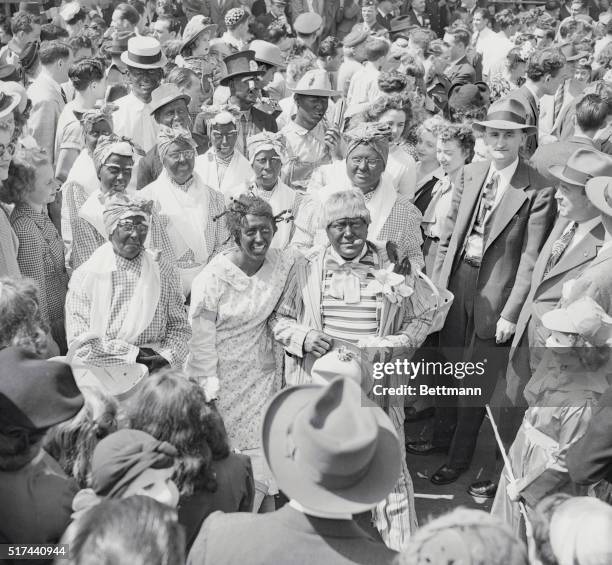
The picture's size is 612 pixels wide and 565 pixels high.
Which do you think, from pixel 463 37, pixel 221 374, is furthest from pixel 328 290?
pixel 463 37

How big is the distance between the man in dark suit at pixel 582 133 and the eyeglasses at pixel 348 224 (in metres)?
1.49

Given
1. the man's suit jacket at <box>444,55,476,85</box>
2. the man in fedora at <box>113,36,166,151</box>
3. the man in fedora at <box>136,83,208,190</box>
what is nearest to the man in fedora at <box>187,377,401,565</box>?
the man in fedora at <box>136,83,208,190</box>

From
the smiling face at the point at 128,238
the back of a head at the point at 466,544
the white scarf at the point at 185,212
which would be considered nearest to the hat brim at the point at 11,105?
the white scarf at the point at 185,212

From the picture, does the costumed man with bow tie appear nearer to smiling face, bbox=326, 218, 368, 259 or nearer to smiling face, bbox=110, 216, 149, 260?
smiling face, bbox=326, 218, 368, 259

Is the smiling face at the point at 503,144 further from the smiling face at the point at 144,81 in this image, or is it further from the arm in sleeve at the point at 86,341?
the smiling face at the point at 144,81

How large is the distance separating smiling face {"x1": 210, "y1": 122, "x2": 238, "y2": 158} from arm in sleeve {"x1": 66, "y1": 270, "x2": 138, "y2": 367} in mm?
1896

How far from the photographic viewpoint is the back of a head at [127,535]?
2.09 metres

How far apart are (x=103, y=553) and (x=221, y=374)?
7.64 ft

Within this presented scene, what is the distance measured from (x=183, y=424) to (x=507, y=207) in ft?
8.75

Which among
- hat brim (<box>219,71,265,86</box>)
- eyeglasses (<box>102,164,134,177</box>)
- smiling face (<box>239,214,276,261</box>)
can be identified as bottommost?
smiling face (<box>239,214,276,261</box>)

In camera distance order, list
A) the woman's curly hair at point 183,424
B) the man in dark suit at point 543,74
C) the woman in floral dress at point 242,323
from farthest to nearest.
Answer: the man in dark suit at point 543,74 < the woman in floral dress at point 242,323 < the woman's curly hair at point 183,424

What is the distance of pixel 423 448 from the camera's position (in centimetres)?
536

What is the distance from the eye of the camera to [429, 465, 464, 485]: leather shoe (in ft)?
16.4

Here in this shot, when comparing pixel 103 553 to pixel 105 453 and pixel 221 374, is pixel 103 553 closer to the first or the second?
pixel 105 453
